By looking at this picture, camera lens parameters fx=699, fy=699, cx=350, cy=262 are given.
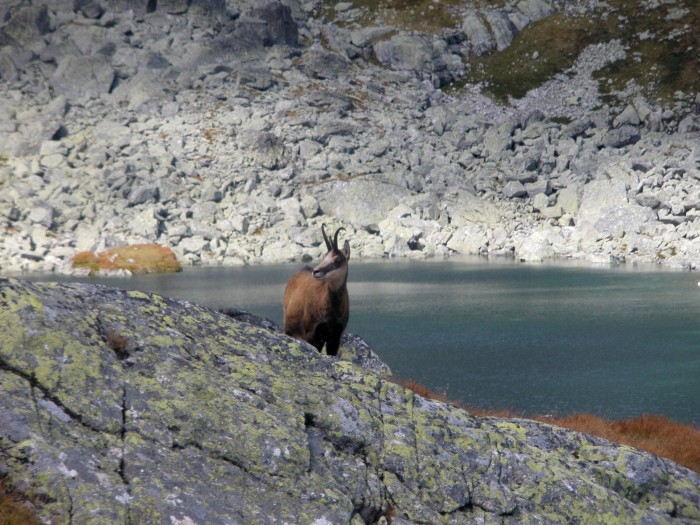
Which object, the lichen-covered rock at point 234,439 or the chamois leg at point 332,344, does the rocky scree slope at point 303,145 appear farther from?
the lichen-covered rock at point 234,439

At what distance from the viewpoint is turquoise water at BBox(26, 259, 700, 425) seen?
859 inches

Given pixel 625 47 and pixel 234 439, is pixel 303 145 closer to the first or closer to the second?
pixel 625 47

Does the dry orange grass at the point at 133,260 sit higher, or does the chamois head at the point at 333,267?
the chamois head at the point at 333,267

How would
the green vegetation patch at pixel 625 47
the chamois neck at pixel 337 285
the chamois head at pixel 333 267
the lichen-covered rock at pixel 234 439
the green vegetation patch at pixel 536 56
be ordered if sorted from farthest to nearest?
the green vegetation patch at pixel 536 56, the green vegetation patch at pixel 625 47, the chamois neck at pixel 337 285, the chamois head at pixel 333 267, the lichen-covered rock at pixel 234 439

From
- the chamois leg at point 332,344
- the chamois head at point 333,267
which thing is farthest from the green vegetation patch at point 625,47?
the chamois head at point 333,267

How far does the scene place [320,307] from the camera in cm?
1130

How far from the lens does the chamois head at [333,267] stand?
1064 centimetres

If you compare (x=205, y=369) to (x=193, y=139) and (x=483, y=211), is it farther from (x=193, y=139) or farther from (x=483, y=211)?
(x=193, y=139)

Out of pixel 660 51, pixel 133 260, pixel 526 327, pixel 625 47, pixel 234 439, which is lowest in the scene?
pixel 133 260

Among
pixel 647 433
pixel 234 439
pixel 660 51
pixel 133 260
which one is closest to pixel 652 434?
pixel 647 433

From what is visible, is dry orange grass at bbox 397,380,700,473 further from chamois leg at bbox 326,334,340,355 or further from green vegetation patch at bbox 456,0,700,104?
green vegetation patch at bbox 456,0,700,104

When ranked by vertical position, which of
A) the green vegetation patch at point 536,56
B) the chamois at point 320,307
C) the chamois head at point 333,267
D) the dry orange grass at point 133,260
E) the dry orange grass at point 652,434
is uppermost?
the green vegetation patch at point 536,56

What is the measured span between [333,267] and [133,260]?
2243 inches

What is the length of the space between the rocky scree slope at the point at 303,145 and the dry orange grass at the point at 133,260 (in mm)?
1597
